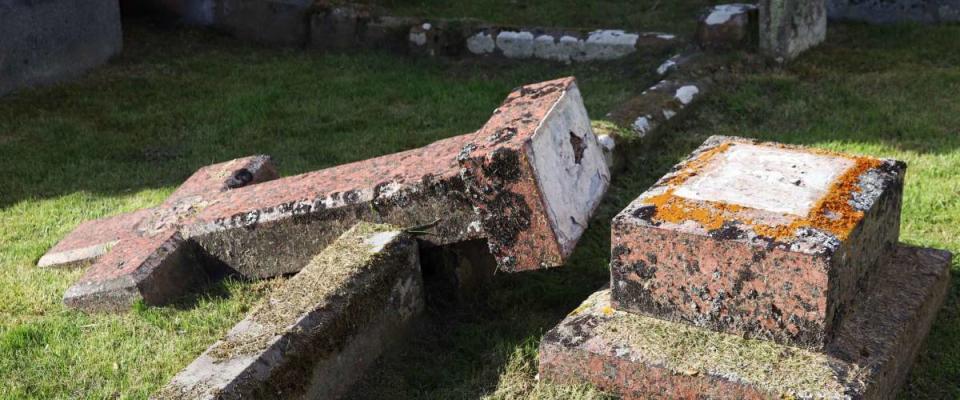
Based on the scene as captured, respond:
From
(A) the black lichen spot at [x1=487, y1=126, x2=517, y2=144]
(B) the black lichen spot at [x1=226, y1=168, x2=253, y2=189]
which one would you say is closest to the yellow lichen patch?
(A) the black lichen spot at [x1=487, y1=126, x2=517, y2=144]

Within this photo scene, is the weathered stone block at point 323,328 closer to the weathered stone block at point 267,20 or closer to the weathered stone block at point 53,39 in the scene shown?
the weathered stone block at point 53,39

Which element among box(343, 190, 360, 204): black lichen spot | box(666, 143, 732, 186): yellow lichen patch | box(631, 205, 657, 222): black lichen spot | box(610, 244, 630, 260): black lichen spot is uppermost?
box(666, 143, 732, 186): yellow lichen patch

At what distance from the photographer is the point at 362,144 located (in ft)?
20.3

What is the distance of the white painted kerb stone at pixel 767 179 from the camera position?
10.3 ft

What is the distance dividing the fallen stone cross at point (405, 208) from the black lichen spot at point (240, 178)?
85mm

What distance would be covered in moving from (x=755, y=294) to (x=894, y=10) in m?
6.07

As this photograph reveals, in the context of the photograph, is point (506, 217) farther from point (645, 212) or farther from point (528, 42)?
point (528, 42)

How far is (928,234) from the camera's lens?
433cm

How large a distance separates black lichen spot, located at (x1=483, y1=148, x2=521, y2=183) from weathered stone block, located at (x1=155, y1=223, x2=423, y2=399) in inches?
18.8

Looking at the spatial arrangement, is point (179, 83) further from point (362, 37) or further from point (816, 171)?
→ point (816, 171)

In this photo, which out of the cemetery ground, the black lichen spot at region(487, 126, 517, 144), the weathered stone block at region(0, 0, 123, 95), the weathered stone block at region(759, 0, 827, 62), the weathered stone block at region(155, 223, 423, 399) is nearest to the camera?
the weathered stone block at region(155, 223, 423, 399)

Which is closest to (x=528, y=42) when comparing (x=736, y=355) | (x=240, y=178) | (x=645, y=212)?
(x=240, y=178)

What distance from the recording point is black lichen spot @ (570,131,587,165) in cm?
374

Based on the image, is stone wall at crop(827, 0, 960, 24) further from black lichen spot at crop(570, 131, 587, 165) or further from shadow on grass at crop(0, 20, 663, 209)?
black lichen spot at crop(570, 131, 587, 165)
